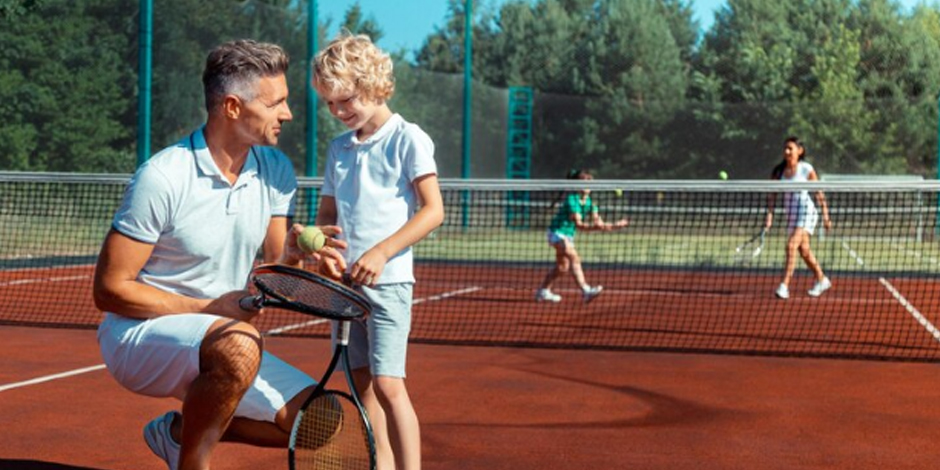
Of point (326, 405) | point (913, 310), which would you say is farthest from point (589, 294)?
point (326, 405)

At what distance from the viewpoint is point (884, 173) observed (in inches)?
786

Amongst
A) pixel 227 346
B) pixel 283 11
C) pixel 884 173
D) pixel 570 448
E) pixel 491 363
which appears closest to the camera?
pixel 227 346

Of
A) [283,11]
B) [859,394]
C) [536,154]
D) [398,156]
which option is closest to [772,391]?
[859,394]

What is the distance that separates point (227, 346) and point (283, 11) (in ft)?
51.4

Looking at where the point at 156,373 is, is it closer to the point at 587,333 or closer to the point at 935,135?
the point at 587,333

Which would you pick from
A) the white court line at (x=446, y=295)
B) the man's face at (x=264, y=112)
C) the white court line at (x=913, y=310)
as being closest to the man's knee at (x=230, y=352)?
the man's face at (x=264, y=112)

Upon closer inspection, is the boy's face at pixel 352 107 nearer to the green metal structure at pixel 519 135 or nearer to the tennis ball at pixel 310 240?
the tennis ball at pixel 310 240

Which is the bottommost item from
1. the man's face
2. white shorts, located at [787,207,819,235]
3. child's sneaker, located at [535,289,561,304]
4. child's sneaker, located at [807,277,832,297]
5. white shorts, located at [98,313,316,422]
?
child's sneaker, located at [535,289,561,304]

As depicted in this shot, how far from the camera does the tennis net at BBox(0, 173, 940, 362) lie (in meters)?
8.65

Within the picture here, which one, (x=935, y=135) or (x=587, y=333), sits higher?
(x=935, y=135)

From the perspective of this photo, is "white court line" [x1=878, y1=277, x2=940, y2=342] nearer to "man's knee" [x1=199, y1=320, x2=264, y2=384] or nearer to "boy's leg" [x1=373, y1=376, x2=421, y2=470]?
"boy's leg" [x1=373, y1=376, x2=421, y2=470]

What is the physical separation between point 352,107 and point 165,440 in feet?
3.24

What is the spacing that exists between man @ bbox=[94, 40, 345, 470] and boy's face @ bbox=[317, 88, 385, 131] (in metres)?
0.25

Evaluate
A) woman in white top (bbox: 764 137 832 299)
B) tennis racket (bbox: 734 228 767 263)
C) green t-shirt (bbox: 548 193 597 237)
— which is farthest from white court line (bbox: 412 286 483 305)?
tennis racket (bbox: 734 228 767 263)
